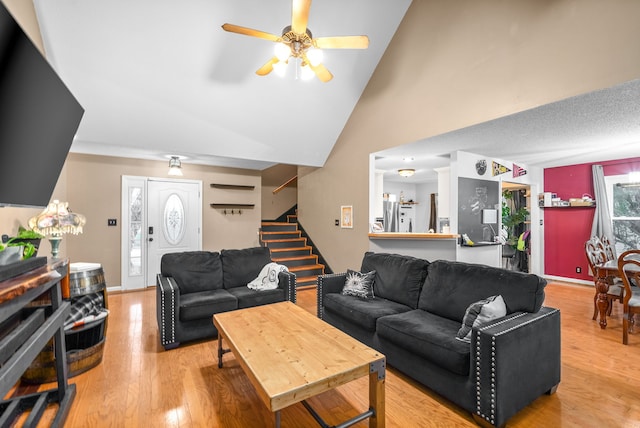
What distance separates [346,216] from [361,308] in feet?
8.63

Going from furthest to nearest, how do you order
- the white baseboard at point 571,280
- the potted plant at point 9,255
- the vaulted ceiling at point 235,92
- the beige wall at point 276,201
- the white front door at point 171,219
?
the beige wall at point 276,201 → the white front door at point 171,219 → the white baseboard at point 571,280 → the vaulted ceiling at point 235,92 → the potted plant at point 9,255

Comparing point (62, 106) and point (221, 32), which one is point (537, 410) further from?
point (221, 32)

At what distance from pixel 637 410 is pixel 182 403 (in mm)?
3096

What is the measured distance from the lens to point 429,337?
2.17 m

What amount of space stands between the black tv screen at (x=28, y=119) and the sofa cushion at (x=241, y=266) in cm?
192

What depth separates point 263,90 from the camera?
13.8 feet

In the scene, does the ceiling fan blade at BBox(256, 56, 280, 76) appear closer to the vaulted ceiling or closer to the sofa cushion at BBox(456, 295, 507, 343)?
the vaulted ceiling

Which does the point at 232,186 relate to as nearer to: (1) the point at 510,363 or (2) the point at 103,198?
(2) the point at 103,198

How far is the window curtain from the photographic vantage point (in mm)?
5266

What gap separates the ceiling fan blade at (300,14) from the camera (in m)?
2.38

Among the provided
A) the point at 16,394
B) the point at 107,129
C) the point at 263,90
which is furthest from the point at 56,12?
the point at 16,394

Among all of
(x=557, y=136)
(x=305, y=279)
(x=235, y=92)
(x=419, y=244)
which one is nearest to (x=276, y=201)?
(x=305, y=279)

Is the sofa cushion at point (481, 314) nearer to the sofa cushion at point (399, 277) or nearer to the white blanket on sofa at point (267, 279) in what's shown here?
the sofa cushion at point (399, 277)

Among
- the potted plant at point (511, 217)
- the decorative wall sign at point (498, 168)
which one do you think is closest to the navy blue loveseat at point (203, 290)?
the decorative wall sign at point (498, 168)
